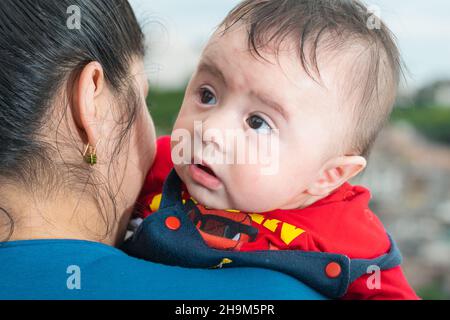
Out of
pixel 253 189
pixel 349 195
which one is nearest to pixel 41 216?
pixel 253 189

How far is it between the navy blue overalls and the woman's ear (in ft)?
0.66

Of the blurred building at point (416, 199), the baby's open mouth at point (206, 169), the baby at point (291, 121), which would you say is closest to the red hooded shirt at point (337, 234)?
the baby at point (291, 121)

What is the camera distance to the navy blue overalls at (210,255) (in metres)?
1.11

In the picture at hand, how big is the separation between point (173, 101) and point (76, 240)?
241 inches

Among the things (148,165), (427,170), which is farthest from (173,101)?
(148,165)

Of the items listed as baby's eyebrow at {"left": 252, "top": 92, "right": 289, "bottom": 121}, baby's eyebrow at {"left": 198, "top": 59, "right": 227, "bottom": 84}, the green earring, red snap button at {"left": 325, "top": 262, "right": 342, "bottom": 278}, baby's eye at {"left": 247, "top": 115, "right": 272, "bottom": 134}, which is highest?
baby's eyebrow at {"left": 198, "top": 59, "right": 227, "bottom": 84}

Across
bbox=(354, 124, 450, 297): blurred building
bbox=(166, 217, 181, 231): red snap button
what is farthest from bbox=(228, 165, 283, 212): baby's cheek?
bbox=(354, 124, 450, 297): blurred building

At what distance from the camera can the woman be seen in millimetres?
966

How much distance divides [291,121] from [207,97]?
161 millimetres

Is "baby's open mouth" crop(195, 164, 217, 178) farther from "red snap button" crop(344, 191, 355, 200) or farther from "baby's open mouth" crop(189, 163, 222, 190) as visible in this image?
"red snap button" crop(344, 191, 355, 200)

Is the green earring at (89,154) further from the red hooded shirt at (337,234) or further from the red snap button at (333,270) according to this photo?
the red snap button at (333,270)

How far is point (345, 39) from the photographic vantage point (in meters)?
1.17

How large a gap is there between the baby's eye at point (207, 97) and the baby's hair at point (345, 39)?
0.11m

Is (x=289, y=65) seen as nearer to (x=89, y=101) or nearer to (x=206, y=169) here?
(x=206, y=169)
